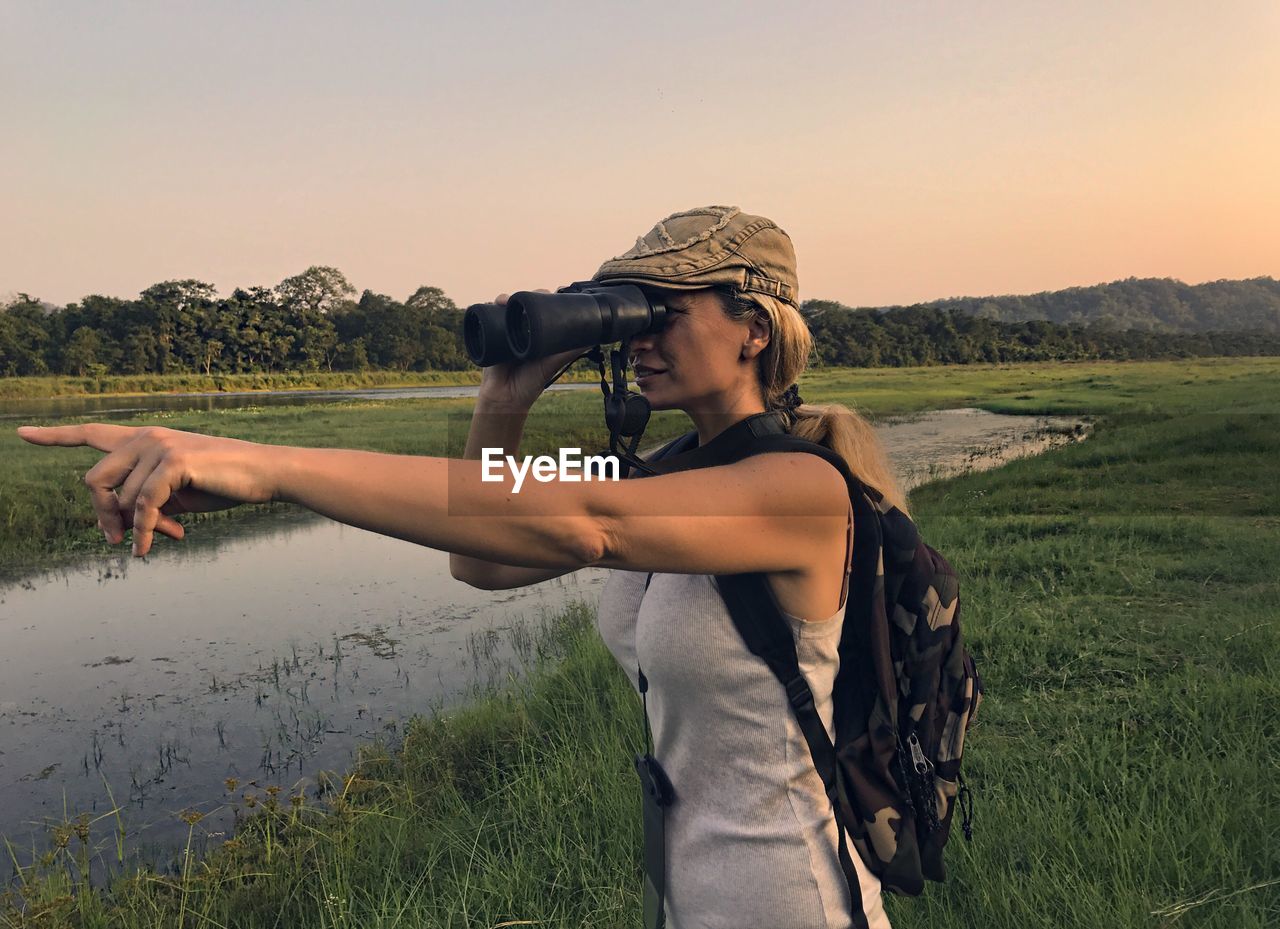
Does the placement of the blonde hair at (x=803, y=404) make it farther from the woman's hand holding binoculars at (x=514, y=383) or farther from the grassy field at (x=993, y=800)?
the grassy field at (x=993, y=800)

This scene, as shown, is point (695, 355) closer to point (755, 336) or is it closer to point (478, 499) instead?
point (755, 336)

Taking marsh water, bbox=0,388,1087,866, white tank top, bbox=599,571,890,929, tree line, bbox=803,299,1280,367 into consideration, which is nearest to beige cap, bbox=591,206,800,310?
white tank top, bbox=599,571,890,929

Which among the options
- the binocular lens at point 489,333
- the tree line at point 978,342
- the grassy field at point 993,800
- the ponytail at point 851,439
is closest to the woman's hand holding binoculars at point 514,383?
the binocular lens at point 489,333

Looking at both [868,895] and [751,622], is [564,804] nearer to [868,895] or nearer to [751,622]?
[868,895]

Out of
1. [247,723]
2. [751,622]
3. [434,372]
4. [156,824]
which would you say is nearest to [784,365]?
[751,622]

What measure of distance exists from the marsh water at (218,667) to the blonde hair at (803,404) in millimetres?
4355

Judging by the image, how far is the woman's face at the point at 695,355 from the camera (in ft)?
4.38

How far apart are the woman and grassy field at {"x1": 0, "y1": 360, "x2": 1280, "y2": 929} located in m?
1.68

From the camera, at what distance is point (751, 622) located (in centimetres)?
120

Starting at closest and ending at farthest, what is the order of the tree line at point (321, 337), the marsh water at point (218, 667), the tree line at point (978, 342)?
the marsh water at point (218, 667) < the tree line at point (321, 337) < the tree line at point (978, 342)

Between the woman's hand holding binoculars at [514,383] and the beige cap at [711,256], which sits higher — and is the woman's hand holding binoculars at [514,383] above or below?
below

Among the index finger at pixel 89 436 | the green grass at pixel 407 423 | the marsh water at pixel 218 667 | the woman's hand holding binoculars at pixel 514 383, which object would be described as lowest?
the marsh water at pixel 218 667

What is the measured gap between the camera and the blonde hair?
52.8 inches

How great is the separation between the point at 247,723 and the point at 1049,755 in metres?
5.07
